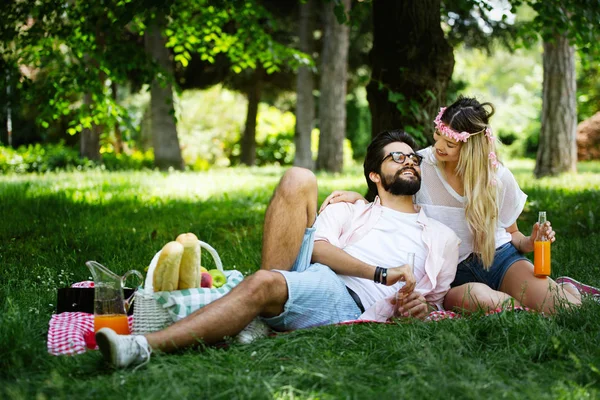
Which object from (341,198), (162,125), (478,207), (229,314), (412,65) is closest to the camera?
(229,314)

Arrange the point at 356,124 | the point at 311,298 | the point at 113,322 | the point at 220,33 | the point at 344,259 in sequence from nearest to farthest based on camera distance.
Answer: the point at 113,322
the point at 311,298
the point at 344,259
the point at 220,33
the point at 356,124

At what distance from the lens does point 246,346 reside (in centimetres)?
340

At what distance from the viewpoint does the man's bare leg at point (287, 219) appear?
13.2ft

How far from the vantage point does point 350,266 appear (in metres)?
4.00

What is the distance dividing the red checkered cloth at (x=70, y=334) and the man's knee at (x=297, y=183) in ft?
3.74

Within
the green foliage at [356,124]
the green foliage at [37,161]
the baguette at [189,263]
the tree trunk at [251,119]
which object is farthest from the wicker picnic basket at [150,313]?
the green foliage at [356,124]

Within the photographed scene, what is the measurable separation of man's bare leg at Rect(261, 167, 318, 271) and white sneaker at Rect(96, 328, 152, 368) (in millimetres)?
1116

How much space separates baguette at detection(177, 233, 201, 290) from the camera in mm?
3473

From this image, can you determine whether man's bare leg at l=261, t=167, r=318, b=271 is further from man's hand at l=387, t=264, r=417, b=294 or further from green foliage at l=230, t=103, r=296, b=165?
green foliage at l=230, t=103, r=296, b=165

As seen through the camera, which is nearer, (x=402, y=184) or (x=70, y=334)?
(x=70, y=334)

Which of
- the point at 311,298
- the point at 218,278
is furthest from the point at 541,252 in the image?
the point at 218,278

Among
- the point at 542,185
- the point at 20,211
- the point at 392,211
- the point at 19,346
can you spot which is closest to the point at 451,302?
the point at 392,211

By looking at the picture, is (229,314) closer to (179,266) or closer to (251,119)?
(179,266)

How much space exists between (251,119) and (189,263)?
1730cm
